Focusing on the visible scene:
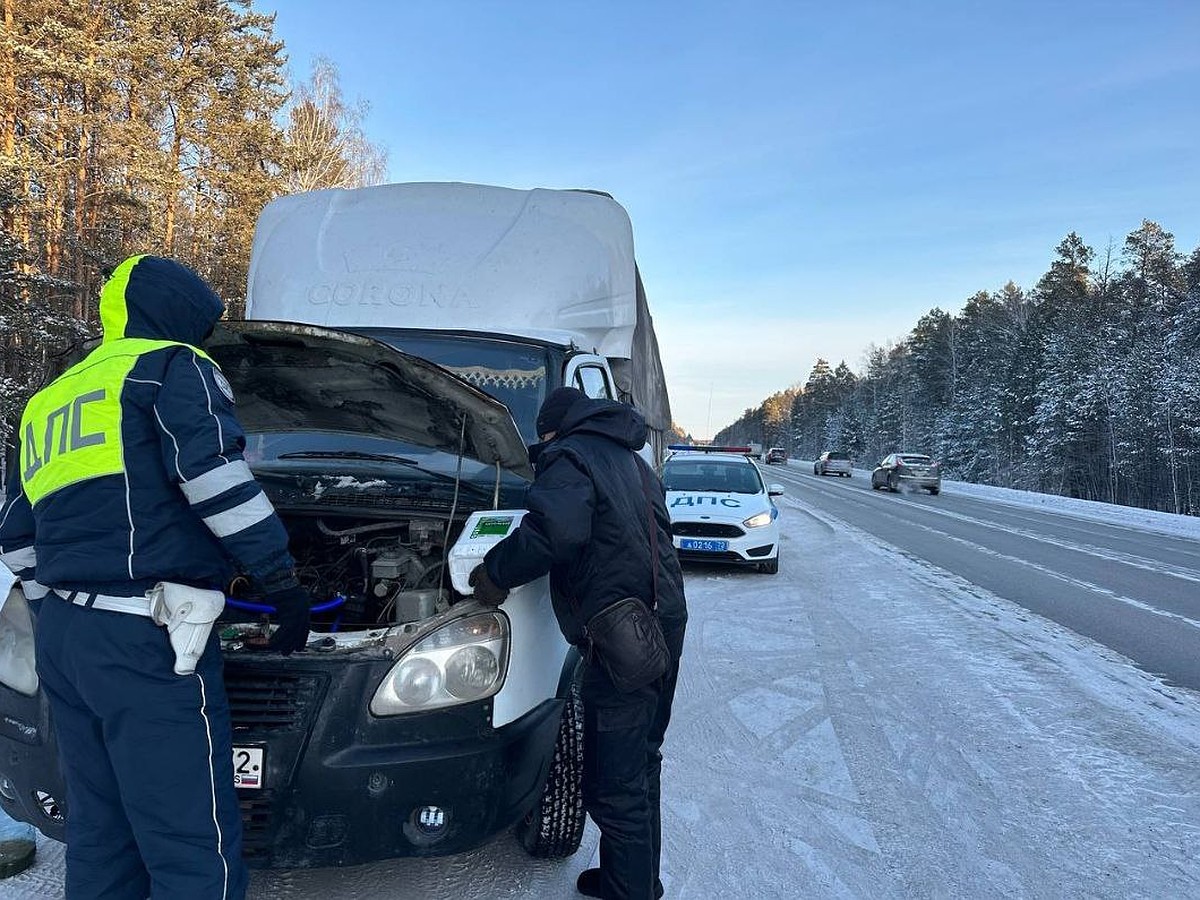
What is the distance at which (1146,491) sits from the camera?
40906 mm

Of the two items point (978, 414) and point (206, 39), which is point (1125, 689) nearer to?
point (206, 39)

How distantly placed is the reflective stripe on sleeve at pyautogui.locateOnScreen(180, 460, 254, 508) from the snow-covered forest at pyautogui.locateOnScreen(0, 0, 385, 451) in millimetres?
17464

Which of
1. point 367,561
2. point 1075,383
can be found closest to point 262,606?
point 367,561

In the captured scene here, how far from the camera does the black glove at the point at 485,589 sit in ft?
7.67

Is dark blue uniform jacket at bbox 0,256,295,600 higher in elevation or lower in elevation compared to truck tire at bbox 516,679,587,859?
higher

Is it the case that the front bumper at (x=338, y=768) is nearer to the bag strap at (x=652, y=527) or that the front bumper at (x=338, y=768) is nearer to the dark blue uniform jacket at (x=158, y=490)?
the dark blue uniform jacket at (x=158, y=490)

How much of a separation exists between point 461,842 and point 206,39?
2629cm

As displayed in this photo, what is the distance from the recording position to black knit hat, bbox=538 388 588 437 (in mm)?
2684

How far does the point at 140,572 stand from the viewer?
1791 mm

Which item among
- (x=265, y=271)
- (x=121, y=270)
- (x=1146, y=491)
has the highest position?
(x=265, y=271)

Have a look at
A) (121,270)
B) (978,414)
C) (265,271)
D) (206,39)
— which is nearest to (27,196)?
(206,39)

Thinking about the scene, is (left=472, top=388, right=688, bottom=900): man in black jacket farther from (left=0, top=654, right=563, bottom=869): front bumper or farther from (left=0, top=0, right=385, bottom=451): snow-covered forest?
(left=0, top=0, right=385, bottom=451): snow-covered forest

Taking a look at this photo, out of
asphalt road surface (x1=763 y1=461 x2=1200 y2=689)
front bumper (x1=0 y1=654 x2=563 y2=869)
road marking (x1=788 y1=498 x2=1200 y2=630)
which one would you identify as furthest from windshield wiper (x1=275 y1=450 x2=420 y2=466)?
road marking (x1=788 y1=498 x2=1200 y2=630)

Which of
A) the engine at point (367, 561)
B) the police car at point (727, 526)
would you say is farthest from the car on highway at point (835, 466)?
the engine at point (367, 561)
